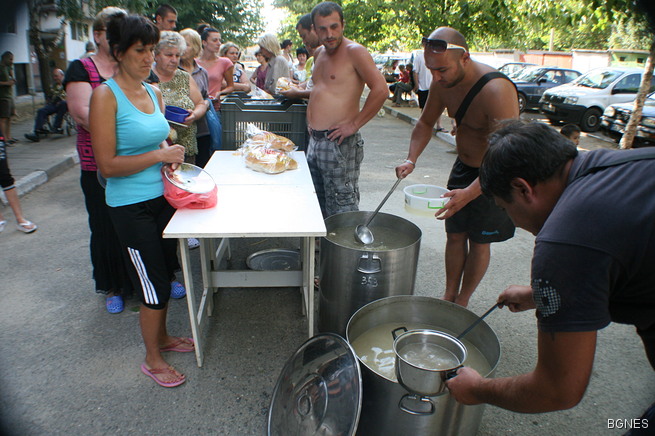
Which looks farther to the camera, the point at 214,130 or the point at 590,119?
the point at 590,119

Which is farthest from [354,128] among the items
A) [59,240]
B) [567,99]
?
[567,99]

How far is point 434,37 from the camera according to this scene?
253 centimetres

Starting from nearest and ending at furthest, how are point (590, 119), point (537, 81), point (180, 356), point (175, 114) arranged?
point (180, 356), point (175, 114), point (590, 119), point (537, 81)

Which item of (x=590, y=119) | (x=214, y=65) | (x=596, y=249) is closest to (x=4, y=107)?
(x=214, y=65)

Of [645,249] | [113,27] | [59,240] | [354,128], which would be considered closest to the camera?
[645,249]

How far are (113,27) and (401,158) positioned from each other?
21.8 feet

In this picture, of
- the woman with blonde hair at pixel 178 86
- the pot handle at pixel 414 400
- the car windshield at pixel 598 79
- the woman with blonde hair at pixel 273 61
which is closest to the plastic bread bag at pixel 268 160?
the woman with blonde hair at pixel 178 86

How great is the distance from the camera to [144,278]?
88.1 inches

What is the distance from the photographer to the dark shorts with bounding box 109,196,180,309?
2186mm

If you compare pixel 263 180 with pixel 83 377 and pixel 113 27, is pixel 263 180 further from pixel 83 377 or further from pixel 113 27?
pixel 83 377

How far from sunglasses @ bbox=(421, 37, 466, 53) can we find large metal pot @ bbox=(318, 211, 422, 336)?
3.55 ft

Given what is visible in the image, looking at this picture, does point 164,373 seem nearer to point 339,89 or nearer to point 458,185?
point 458,185

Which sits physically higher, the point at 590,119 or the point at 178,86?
the point at 178,86

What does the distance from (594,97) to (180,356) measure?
12.3 m
